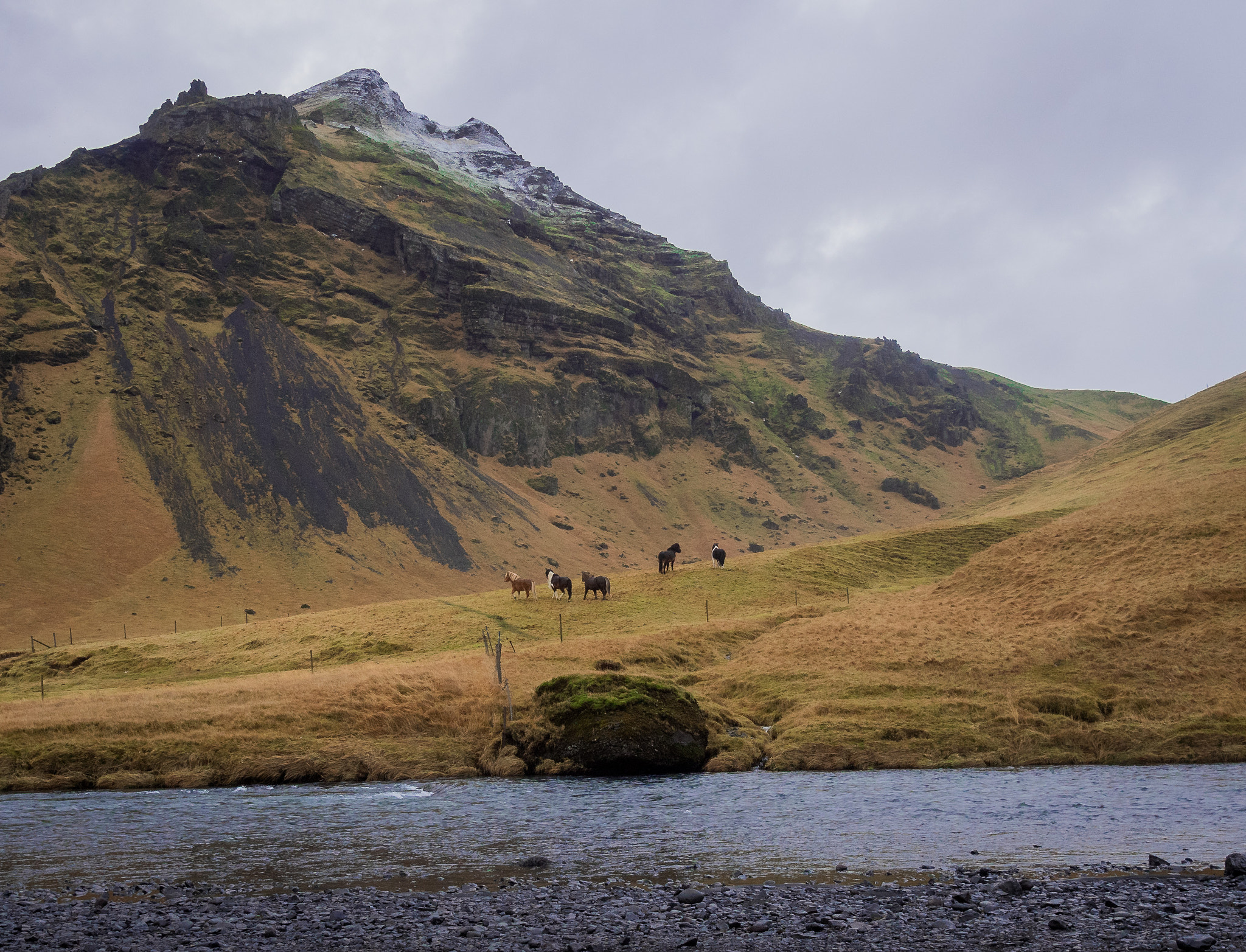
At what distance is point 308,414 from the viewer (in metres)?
122

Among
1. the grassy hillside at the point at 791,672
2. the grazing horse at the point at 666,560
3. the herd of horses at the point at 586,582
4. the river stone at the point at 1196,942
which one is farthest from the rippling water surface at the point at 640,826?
the grazing horse at the point at 666,560

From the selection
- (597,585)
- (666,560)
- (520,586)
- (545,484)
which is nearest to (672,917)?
(597,585)

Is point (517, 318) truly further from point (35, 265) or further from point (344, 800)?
point (344, 800)

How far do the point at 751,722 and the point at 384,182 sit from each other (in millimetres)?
188222

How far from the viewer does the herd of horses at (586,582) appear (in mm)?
56906

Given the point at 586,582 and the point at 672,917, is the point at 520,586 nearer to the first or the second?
the point at 586,582

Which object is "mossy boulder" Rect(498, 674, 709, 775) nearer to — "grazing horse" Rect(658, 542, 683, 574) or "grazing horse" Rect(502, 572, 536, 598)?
"grazing horse" Rect(502, 572, 536, 598)

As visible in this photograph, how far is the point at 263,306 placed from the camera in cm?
Answer: 14125

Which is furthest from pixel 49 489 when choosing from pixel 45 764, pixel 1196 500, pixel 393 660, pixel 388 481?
pixel 1196 500

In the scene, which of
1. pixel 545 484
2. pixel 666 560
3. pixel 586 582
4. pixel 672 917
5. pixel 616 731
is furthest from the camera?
pixel 545 484

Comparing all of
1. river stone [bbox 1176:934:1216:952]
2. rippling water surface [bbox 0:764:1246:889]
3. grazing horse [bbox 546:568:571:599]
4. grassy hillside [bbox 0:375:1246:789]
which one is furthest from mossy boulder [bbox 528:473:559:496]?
river stone [bbox 1176:934:1216:952]

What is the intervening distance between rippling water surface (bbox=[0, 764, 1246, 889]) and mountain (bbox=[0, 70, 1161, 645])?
6515 cm

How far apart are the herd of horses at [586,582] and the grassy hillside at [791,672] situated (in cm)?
166

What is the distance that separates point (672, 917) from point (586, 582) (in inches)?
1786
